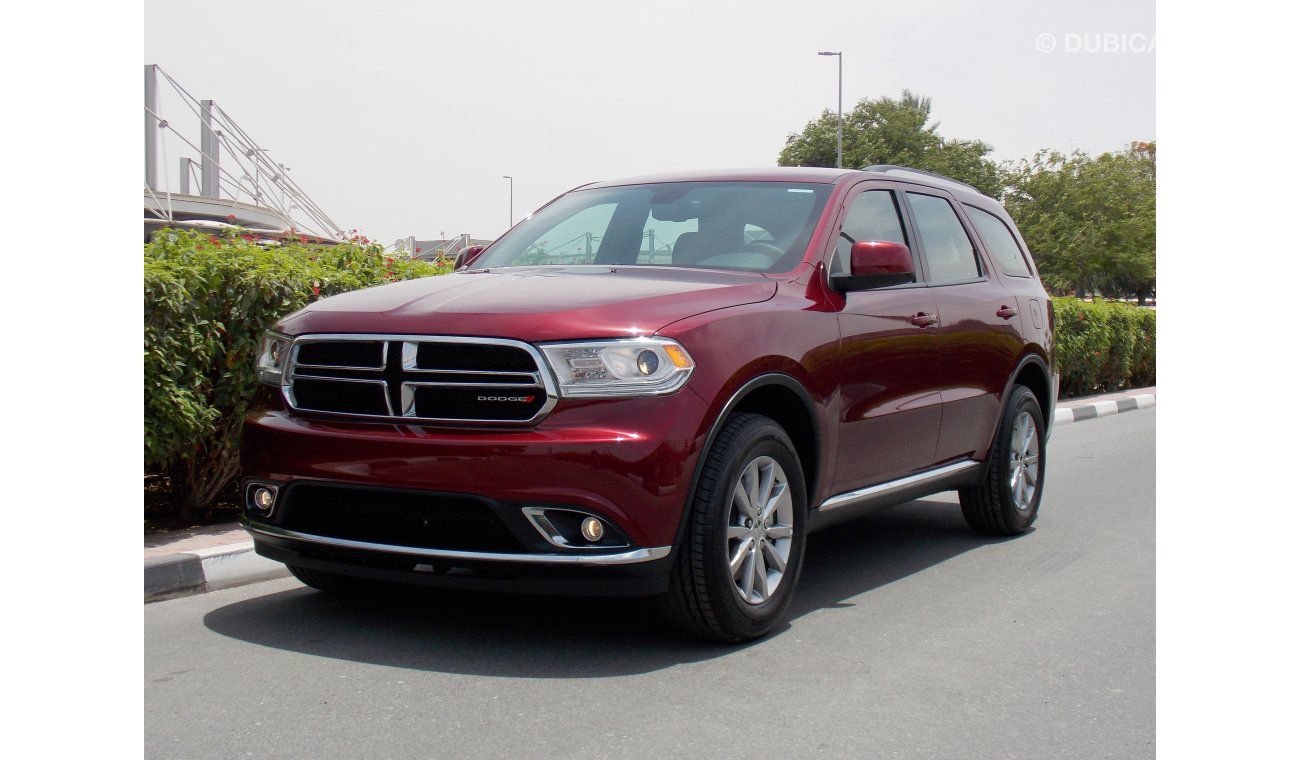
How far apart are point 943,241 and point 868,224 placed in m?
0.86

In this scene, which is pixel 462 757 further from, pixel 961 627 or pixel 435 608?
pixel 961 627

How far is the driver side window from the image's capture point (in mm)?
5508

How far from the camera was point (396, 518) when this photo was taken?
14.2ft

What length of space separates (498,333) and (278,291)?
2.54m

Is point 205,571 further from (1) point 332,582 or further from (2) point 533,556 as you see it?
(2) point 533,556

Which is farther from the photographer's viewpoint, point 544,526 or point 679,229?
point 679,229

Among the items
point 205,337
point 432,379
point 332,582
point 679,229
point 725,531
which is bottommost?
point 332,582

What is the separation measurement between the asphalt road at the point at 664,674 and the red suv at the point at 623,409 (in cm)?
28

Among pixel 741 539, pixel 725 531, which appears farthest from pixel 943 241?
pixel 725 531

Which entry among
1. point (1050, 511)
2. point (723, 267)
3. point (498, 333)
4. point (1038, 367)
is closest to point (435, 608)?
point (498, 333)

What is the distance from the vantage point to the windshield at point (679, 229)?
5.34m

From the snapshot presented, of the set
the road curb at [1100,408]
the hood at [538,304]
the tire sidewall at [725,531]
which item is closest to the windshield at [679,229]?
the hood at [538,304]

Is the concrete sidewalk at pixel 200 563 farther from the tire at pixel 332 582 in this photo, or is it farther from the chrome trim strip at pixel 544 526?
the chrome trim strip at pixel 544 526

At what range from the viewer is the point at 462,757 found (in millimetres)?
3455
